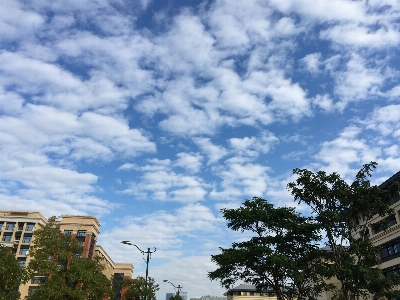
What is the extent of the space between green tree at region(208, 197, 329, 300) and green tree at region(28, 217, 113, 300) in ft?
39.5

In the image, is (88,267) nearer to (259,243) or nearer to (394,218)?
(259,243)

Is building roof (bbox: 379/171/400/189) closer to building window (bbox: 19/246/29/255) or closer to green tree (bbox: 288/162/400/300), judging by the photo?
green tree (bbox: 288/162/400/300)

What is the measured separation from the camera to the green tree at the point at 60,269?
3144cm

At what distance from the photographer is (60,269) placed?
33469 mm

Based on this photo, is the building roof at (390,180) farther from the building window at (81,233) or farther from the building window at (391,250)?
the building window at (81,233)

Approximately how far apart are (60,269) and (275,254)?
20.2 metres

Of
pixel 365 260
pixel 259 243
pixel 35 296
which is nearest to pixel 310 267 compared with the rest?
pixel 259 243

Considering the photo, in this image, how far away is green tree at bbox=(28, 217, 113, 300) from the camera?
31.4 metres

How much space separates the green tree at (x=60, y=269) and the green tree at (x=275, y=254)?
1205 cm

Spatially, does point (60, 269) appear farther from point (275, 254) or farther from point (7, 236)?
point (7, 236)

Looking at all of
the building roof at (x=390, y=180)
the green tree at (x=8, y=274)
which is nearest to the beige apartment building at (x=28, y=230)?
the green tree at (x=8, y=274)

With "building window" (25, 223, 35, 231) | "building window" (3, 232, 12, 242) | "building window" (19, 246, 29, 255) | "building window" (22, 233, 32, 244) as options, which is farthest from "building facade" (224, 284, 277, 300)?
"building window" (3, 232, 12, 242)

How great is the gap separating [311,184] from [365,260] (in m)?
6.40

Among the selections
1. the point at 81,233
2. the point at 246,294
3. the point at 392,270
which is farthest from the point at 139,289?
the point at 246,294
